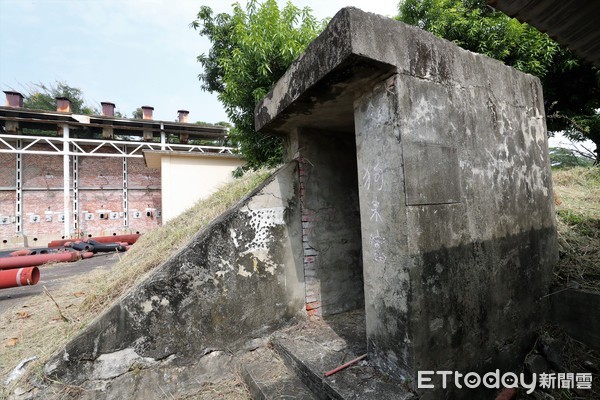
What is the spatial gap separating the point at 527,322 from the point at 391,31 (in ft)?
9.35

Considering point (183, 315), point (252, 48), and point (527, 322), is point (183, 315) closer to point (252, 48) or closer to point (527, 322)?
point (527, 322)

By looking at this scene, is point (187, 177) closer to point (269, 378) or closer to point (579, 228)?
point (269, 378)

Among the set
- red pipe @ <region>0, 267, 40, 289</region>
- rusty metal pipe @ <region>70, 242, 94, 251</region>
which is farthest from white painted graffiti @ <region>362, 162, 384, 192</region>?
rusty metal pipe @ <region>70, 242, 94, 251</region>

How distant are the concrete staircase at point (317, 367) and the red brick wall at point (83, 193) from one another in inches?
741

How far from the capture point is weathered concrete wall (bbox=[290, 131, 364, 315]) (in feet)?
10.8

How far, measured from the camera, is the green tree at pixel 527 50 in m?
5.96

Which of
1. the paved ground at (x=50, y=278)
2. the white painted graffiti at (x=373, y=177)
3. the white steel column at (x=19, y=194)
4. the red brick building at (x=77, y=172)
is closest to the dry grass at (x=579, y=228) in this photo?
the white painted graffiti at (x=373, y=177)

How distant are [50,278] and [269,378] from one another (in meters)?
7.03

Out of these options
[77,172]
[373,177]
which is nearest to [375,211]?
[373,177]

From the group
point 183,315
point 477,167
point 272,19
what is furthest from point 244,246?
point 272,19

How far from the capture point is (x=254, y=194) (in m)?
3.07

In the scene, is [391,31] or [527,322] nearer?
[391,31]

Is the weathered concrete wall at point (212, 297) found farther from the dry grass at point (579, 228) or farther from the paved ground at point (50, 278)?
the paved ground at point (50, 278)

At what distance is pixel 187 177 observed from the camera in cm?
1257
